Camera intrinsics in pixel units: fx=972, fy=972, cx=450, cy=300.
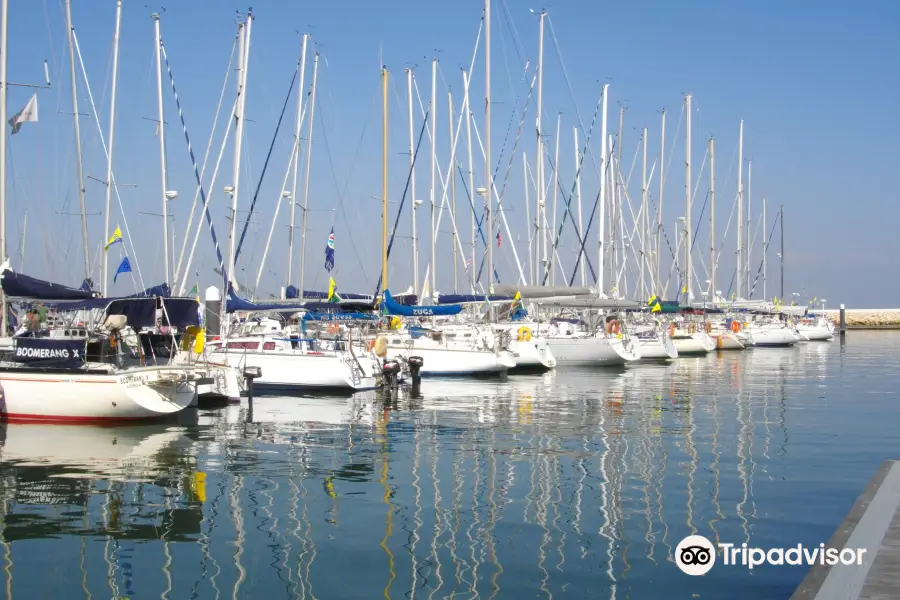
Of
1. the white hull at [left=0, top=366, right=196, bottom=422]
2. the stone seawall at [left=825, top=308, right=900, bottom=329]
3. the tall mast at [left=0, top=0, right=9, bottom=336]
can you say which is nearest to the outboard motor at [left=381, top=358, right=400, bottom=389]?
the white hull at [left=0, top=366, right=196, bottom=422]

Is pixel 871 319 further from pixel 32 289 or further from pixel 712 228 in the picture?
pixel 32 289

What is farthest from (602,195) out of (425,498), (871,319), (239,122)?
(871,319)

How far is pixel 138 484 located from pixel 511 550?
6.69m

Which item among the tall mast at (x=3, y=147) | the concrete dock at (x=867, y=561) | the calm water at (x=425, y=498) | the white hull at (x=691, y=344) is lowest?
the calm water at (x=425, y=498)

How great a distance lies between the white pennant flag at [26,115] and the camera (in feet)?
89.9

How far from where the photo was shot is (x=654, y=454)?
57.1ft

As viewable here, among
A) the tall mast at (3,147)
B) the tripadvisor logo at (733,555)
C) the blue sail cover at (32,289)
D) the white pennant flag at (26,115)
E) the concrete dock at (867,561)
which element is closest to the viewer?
the concrete dock at (867,561)

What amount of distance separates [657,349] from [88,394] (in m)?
32.9

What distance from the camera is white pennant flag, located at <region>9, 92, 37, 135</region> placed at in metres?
27.4

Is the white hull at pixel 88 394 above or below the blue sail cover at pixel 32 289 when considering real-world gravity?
below

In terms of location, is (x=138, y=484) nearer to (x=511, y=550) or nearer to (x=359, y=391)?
(x=511, y=550)

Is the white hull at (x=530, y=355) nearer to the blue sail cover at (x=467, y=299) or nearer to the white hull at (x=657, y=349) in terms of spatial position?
the blue sail cover at (x=467, y=299)

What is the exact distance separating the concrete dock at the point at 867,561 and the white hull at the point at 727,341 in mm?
50375

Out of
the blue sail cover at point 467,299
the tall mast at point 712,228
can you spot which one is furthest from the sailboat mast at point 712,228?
the blue sail cover at point 467,299
